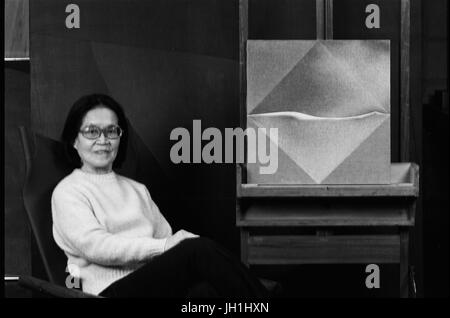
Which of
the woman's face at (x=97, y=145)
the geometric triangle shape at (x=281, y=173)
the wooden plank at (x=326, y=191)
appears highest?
the woman's face at (x=97, y=145)

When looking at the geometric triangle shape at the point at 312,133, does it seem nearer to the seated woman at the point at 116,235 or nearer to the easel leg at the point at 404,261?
the easel leg at the point at 404,261

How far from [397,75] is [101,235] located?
163cm

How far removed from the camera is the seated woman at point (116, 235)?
329 centimetres

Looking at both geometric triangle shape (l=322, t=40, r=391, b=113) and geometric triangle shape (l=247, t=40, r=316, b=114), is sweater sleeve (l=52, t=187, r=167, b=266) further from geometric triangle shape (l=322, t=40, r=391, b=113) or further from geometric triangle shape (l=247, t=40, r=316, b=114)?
geometric triangle shape (l=322, t=40, r=391, b=113)

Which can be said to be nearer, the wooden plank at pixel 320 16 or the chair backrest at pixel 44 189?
the chair backrest at pixel 44 189

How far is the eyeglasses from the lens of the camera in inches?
142

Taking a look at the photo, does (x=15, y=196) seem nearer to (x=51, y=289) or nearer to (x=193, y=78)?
(x=193, y=78)

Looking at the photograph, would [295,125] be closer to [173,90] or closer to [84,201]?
[173,90]

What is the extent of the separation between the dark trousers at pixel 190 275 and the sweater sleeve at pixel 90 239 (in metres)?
0.09

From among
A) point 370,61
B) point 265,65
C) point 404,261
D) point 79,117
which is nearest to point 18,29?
point 79,117

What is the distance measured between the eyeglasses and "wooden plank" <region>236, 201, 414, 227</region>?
1.93 feet

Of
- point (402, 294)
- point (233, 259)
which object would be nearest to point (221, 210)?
point (402, 294)

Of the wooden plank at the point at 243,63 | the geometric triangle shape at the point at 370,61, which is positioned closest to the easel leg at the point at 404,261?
the geometric triangle shape at the point at 370,61
